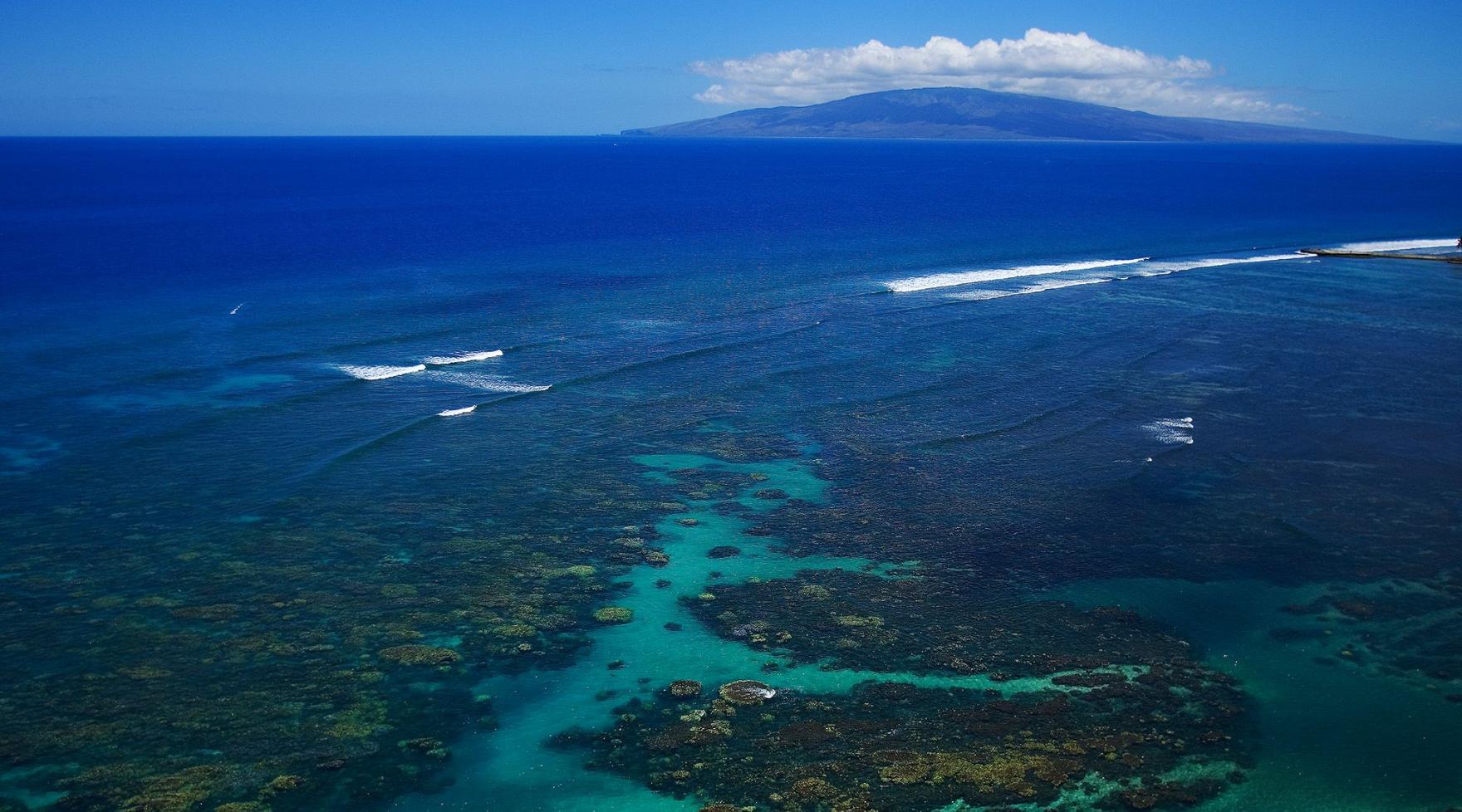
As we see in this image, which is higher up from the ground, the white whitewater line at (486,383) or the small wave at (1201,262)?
the small wave at (1201,262)

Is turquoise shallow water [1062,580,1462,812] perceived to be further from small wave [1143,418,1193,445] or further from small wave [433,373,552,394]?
small wave [433,373,552,394]

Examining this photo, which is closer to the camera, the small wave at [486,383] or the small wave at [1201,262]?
the small wave at [486,383]

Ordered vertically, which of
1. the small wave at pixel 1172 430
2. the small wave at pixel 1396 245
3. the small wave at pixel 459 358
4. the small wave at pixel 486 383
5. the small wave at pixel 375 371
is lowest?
the small wave at pixel 1172 430

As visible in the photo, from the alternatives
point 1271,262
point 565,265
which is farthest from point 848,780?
point 1271,262

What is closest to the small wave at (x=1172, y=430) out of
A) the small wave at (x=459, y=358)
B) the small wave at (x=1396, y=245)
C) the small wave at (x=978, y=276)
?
the small wave at (x=978, y=276)

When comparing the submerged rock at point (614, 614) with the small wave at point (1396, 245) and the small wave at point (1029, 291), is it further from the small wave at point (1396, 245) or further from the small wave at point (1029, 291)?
the small wave at point (1396, 245)

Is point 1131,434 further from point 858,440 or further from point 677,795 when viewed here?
point 677,795

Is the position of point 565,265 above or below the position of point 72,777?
above
